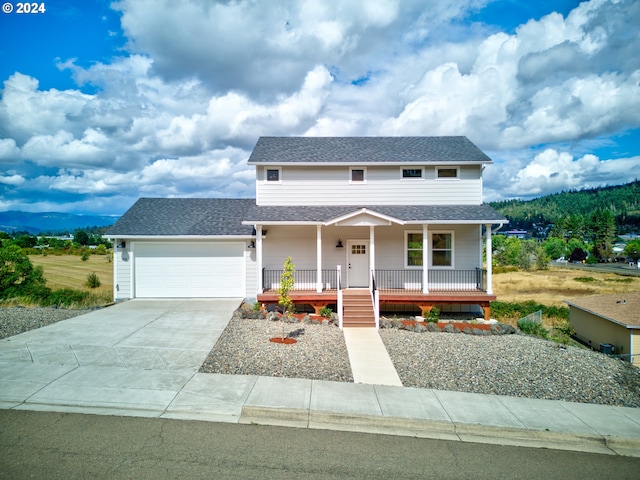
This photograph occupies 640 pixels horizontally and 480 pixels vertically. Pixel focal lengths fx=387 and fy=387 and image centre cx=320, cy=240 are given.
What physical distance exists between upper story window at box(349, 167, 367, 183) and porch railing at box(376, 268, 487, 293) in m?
4.09

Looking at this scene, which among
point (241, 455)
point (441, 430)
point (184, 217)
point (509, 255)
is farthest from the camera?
point (509, 255)

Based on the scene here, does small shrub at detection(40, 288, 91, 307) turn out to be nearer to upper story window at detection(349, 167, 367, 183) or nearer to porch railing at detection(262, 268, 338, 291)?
porch railing at detection(262, 268, 338, 291)

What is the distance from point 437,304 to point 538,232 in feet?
623

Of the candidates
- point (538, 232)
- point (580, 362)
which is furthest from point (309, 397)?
point (538, 232)

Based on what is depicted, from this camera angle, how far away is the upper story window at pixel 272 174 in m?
17.0

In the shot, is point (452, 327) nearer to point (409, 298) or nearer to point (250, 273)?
point (409, 298)

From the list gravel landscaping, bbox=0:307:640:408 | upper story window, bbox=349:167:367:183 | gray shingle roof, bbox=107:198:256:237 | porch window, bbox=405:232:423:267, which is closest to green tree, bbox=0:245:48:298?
gray shingle roof, bbox=107:198:256:237

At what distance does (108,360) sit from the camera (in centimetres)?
875

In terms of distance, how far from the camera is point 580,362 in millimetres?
9938

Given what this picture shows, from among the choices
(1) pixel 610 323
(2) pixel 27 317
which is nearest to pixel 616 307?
(1) pixel 610 323

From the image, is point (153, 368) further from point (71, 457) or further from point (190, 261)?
point (190, 261)

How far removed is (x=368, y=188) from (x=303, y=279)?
4908mm

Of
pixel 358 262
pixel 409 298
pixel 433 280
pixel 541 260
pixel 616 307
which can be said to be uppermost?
pixel 358 262

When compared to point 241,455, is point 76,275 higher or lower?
higher
